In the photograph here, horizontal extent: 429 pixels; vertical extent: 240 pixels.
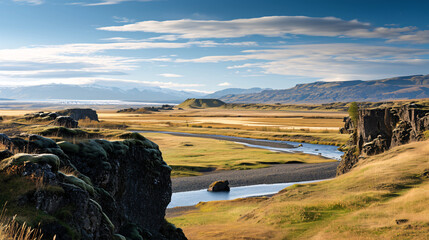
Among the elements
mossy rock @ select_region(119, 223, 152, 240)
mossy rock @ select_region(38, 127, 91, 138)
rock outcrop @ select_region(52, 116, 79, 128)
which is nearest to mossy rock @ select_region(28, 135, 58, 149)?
mossy rock @ select_region(38, 127, 91, 138)

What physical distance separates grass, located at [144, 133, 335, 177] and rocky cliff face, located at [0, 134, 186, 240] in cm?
4709

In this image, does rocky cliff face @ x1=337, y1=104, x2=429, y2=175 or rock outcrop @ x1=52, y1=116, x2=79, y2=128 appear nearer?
rock outcrop @ x1=52, y1=116, x2=79, y2=128

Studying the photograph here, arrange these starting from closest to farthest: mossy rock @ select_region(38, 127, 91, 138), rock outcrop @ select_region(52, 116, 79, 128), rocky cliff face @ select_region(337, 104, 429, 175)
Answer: mossy rock @ select_region(38, 127, 91, 138) < rock outcrop @ select_region(52, 116, 79, 128) < rocky cliff face @ select_region(337, 104, 429, 175)

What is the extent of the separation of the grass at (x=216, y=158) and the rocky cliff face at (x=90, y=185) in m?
47.1

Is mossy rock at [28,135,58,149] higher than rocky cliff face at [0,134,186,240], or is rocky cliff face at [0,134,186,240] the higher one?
mossy rock at [28,135,58,149]

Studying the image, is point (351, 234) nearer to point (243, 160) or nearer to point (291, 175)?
point (291, 175)

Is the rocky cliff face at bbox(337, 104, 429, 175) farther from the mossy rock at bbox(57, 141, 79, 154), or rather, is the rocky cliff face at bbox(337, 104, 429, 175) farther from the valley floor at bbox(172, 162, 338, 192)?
the mossy rock at bbox(57, 141, 79, 154)

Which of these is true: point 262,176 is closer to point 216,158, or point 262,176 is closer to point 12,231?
point 216,158

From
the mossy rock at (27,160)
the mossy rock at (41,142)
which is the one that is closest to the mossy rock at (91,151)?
the mossy rock at (41,142)

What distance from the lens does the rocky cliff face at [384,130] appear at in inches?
2145

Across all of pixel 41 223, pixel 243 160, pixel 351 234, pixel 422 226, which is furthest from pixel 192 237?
pixel 243 160

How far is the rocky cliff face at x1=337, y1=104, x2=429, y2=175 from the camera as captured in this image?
54481 mm

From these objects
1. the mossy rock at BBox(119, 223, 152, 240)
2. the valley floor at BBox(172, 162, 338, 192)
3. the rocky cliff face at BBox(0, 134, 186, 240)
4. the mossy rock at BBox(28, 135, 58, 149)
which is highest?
the mossy rock at BBox(28, 135, 58, 149)

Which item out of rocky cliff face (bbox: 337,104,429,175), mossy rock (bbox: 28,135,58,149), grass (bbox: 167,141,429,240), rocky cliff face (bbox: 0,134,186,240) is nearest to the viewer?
rocky cliff face (bbox: 0,134,186,240)
